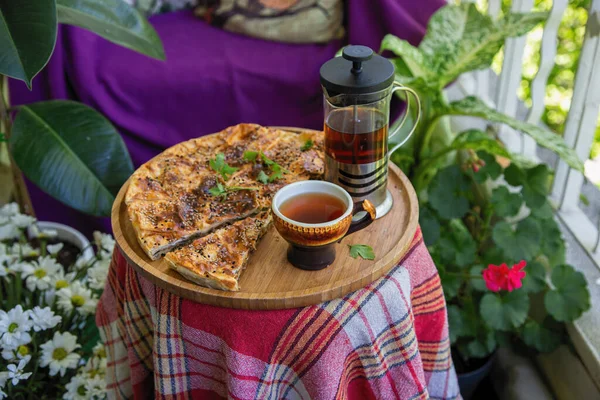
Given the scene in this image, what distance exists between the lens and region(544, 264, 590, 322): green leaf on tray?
1490 mm

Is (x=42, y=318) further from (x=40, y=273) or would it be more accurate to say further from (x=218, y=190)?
(x=218, y=190)

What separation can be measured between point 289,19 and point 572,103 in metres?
1.10

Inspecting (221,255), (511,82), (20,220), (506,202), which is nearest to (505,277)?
(506,202)

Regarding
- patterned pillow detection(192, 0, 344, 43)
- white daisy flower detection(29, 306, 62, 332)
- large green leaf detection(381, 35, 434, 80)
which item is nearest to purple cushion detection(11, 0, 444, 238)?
patterned pillow detection(192, 0, 344, 43)

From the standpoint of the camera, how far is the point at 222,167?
4.03 ft

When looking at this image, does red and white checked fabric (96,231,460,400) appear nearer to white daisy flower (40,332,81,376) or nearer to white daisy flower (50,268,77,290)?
white daisy flower (40,332,81,376)

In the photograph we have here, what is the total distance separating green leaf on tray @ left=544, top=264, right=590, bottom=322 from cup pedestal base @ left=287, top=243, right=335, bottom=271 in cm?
75

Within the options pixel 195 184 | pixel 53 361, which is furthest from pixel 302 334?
pixel 53 361

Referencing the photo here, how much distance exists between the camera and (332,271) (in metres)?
1.05

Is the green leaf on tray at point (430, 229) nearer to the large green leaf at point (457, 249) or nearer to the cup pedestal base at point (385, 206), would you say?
the large green leaf at point (457, 249)

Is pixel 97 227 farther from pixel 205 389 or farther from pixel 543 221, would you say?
pixel 543 221

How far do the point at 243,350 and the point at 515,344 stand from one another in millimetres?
1064

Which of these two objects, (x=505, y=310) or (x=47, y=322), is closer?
(x=47, y=322)

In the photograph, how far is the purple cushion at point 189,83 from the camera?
82.0 inches
